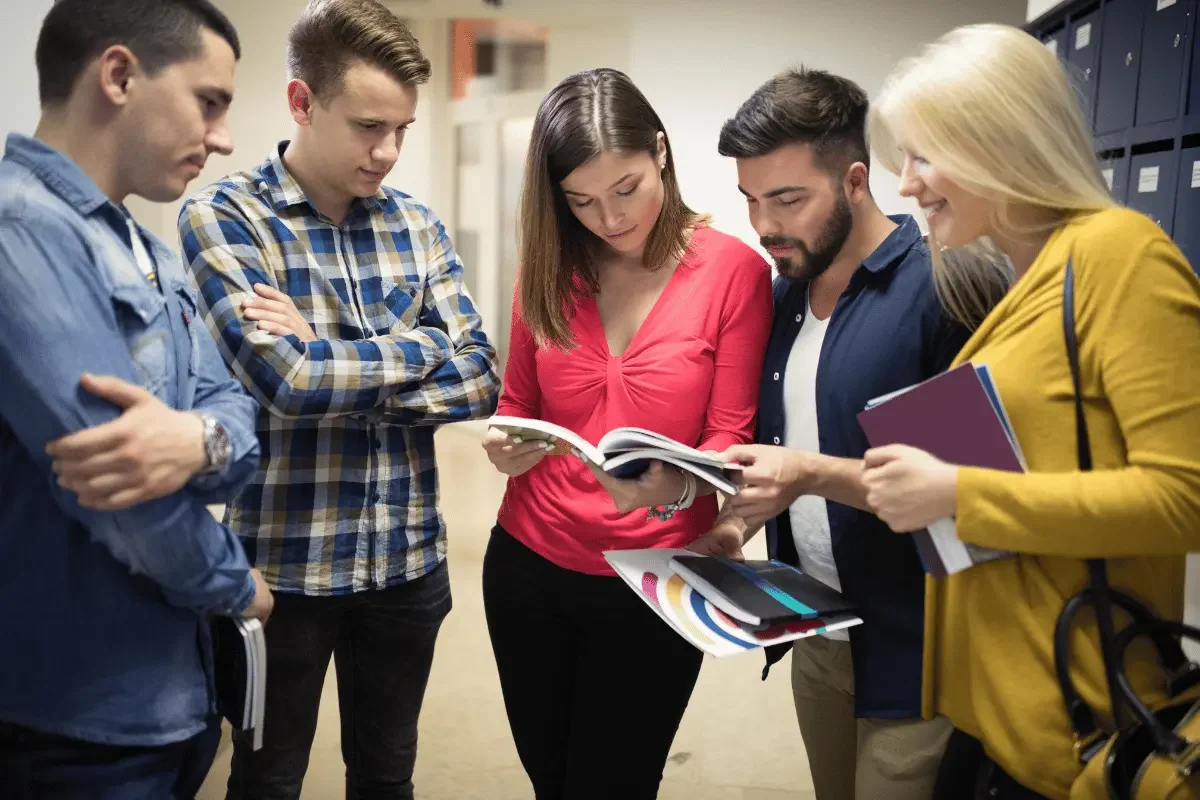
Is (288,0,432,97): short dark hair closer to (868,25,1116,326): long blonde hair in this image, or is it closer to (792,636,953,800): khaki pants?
(868,25,1116,326): long blonde hair

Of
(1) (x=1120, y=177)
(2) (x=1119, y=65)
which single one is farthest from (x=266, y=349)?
(2) (x=1119, y=65)

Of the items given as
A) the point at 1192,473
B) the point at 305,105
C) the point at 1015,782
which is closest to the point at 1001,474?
the point at 1192,473

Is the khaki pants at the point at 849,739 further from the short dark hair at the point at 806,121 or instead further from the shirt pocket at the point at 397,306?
the shirt pocket at the point at 397,306

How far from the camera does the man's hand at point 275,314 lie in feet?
4.90

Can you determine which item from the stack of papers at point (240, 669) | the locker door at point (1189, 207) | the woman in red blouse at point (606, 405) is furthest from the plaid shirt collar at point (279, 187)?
the locker door at point (1189, 207)

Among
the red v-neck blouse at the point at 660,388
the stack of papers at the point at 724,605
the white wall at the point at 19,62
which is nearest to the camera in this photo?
the stack of papers at the point at 724,605

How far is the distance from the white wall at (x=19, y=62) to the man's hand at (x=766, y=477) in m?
1.50

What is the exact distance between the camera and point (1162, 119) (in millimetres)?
2633

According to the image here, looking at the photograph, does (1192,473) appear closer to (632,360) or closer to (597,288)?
(632,360)

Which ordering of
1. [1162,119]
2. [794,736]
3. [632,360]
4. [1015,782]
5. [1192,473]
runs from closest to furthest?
[1192,473], [1015,782], [632,360], [1162,119], [794,736]

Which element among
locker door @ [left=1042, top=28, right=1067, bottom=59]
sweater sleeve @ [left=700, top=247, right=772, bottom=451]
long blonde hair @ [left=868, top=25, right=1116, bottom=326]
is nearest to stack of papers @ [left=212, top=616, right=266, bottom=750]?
sweater sleeve @ [left=700, top=247, right=772, bottom=451]

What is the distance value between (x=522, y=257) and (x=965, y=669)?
1024 mm

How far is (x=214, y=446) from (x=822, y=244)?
0.98 m

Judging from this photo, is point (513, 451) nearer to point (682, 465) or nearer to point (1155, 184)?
point (682, 465)
